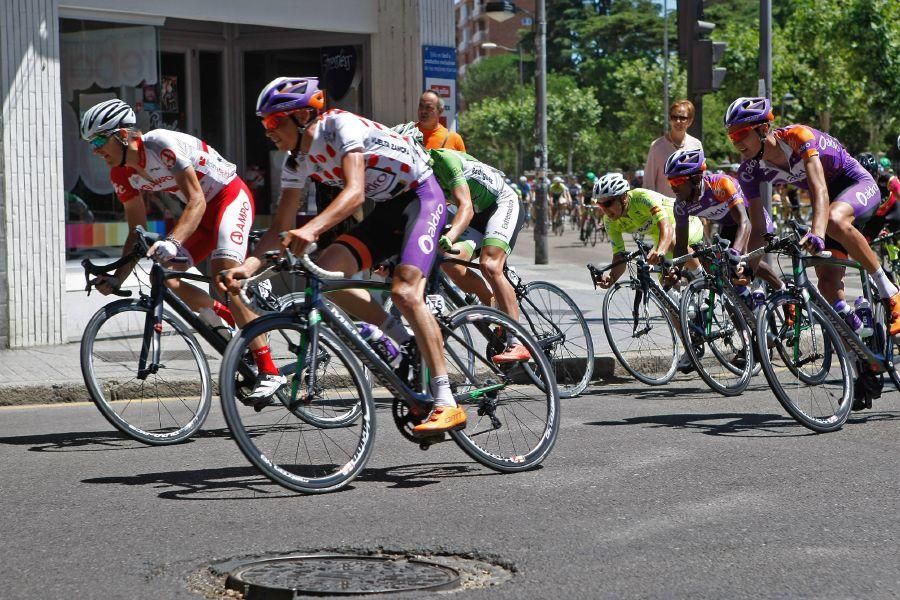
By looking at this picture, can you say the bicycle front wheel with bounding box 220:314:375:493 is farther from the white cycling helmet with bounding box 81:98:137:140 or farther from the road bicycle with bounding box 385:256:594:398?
the road bicycle with bounding box 385:256:594:398

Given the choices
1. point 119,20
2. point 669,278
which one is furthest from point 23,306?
point 669,278

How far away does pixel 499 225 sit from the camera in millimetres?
8750

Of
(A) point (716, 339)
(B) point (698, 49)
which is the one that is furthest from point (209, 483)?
(B) point (698, 49)

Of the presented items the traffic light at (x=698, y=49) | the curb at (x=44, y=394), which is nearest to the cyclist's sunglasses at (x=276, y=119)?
the curb at (x=44, y=394)

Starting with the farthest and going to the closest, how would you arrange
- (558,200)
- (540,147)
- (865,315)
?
1. (558,200)
2. (540,147)
3. (865,315)

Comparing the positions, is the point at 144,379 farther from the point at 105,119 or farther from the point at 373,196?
the point at 373,196

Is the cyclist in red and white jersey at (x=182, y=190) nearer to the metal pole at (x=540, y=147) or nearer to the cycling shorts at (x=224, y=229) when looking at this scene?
the cycling shorts at (x=224, y=229)

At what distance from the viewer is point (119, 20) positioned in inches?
482

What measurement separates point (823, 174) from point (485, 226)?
2118mm

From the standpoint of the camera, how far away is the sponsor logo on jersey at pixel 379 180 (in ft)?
20.3

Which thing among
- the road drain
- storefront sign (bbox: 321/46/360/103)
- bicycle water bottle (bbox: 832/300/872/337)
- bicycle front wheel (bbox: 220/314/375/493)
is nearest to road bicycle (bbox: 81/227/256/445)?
bicycle front wheel (bbox: 220/314/375/493)

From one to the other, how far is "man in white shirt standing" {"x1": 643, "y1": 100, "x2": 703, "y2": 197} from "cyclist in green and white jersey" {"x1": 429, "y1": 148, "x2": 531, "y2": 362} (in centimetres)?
298

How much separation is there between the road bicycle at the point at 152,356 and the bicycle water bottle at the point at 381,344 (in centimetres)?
138

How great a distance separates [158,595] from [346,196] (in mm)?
2076
